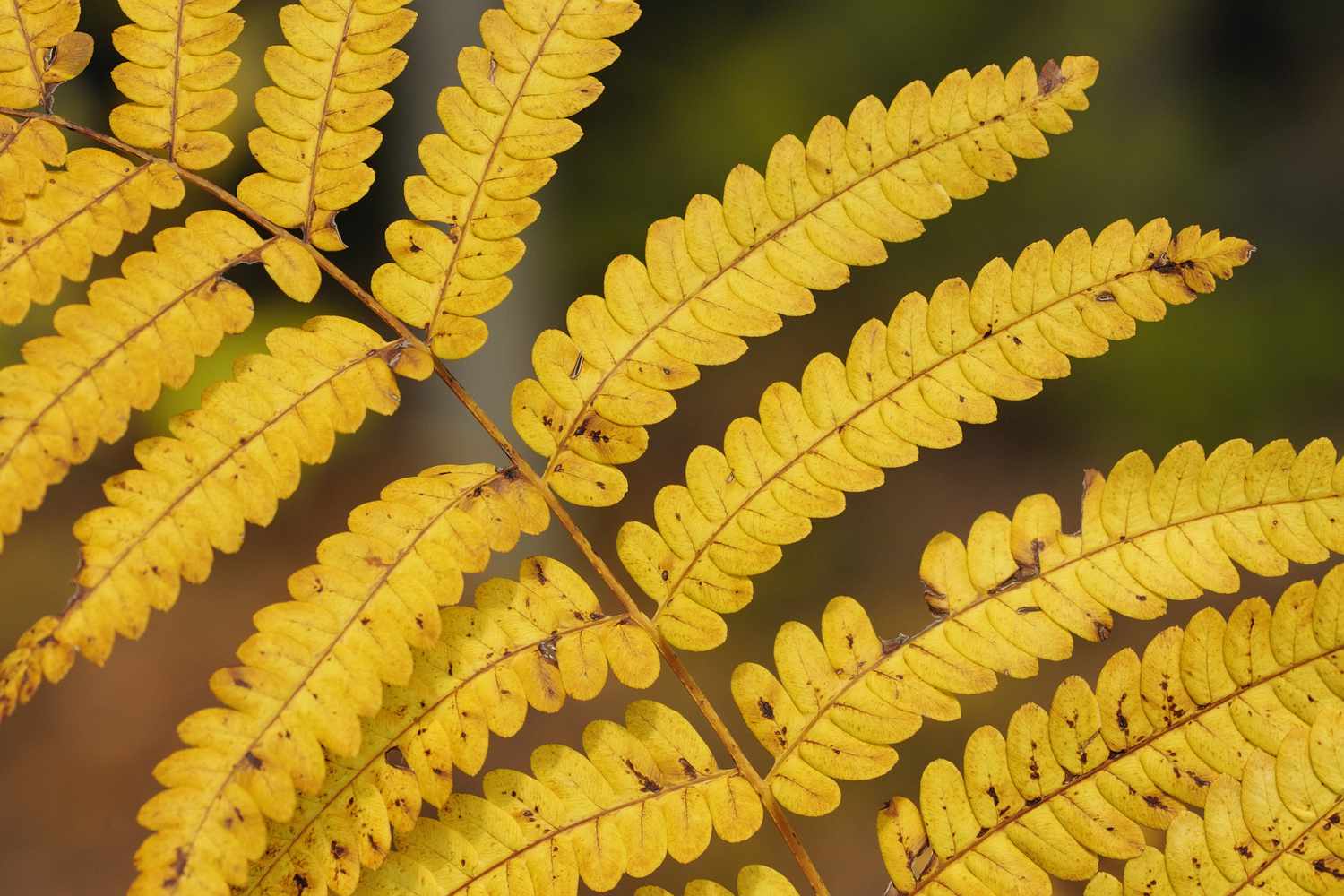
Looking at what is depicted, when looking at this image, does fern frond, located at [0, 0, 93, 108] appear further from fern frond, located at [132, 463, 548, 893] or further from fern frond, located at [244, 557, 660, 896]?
fern frond, located at [244, 557, 660, 896]

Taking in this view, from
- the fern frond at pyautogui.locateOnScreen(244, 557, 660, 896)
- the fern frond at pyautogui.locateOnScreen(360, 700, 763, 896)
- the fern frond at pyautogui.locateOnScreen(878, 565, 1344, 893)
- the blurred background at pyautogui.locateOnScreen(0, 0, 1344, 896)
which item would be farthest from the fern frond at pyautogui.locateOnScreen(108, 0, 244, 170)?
the blurred background at pyautogui.locateOnScreen(0, 0, 1344, 896)

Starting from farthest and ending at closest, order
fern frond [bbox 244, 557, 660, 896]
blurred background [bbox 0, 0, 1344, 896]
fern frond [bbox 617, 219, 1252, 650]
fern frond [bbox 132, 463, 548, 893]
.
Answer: blurred background [bbox 0, 0, 1344, 896] < fern frond [bbox 617, 219, 1252, 650] < fern frond [bbox 244, 557, 660, 896] < fern frond [bbox 132, 463, 548, 893]

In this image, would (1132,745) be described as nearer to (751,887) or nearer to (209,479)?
(751,887)

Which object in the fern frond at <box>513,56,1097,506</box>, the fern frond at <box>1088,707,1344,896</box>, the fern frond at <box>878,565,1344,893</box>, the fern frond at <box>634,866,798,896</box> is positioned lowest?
the fern frond at <box>1088,707,1344,896</box>

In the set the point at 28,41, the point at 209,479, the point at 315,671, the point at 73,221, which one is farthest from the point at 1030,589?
the point at 28,41

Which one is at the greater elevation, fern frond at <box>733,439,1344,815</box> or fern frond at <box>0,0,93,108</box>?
fern frond at <box>0,0,93,108</box>

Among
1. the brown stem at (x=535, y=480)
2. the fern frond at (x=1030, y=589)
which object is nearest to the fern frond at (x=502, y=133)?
the brown stem at (x=535, y=480)
